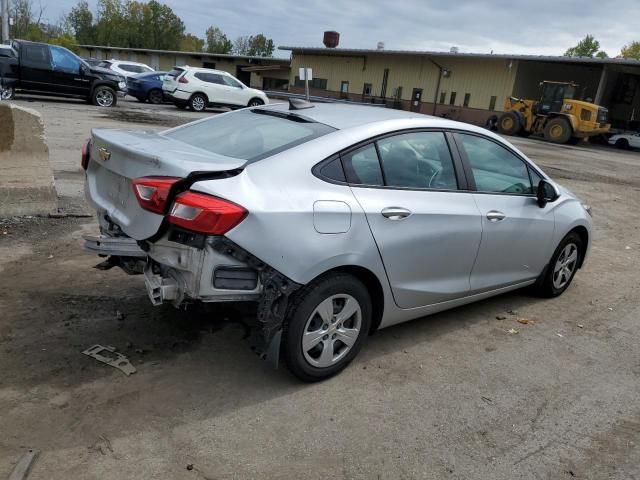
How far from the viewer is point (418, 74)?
4238cm

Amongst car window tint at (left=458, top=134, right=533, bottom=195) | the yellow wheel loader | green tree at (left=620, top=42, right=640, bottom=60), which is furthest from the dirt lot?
green tree at (left=620, top=42, right=640, bottom=60)

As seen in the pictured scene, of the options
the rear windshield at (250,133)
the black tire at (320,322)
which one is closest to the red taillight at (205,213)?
the rear windshield at (250,133)

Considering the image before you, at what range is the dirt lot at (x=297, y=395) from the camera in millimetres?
2773

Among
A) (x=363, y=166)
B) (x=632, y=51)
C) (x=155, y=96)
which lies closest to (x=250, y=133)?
(x=363, y=166)

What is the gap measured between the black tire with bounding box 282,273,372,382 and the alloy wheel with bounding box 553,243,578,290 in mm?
2502

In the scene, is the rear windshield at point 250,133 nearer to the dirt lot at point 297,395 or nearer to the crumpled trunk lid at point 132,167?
the crumpled trunk lid at point 132,167

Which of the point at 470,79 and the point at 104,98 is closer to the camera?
the point at 104,98

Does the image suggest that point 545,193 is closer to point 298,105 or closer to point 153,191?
point 298,105

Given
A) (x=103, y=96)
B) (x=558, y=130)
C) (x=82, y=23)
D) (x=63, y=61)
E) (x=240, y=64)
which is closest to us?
(x=63, y=61)

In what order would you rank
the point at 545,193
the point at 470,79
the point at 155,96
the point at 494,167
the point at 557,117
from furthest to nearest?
the point at 470,79
the point at 557,117
the point at 155,96
the point at 545,193
the point at 494,167

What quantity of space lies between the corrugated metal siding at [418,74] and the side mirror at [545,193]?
33.9 metres

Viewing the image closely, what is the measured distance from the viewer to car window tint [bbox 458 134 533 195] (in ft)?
13.9

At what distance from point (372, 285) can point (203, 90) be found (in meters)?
20.5

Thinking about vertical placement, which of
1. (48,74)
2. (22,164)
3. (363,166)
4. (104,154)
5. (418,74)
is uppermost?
(418,74)
